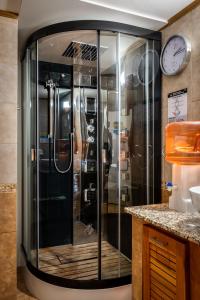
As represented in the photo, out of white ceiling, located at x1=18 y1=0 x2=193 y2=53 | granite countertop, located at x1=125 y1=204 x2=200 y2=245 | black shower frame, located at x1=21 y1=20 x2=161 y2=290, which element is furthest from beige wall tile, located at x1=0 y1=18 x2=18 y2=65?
granite countertop, located at x1=125 y1=204 x2=200 y2=245

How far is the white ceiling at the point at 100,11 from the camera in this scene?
187 cm

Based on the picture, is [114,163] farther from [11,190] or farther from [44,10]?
[44,10]

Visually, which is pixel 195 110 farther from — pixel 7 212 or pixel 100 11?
pixel 7 212

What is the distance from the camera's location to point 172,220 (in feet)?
4.72

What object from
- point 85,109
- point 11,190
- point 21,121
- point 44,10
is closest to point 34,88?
point 21,121

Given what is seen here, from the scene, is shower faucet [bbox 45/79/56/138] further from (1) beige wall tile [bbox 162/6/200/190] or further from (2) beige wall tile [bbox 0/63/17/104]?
(1) beige wall tile [bbox 162/6/200/190]

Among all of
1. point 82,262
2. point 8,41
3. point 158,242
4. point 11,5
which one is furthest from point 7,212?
point 11,5

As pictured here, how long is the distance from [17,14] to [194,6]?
1.33 metres

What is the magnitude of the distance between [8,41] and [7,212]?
1329 millimetres

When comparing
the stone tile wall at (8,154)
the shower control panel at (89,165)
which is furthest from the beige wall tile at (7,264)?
the shower control panel at (89,165)

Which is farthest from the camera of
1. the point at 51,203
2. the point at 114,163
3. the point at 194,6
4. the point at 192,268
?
the point at 51,203

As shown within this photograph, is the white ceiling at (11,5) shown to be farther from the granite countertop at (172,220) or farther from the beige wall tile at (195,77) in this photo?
the granite countertop at (172,220)

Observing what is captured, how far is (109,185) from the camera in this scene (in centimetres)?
245

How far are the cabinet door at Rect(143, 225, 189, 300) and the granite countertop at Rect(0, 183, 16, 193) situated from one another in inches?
42.4
